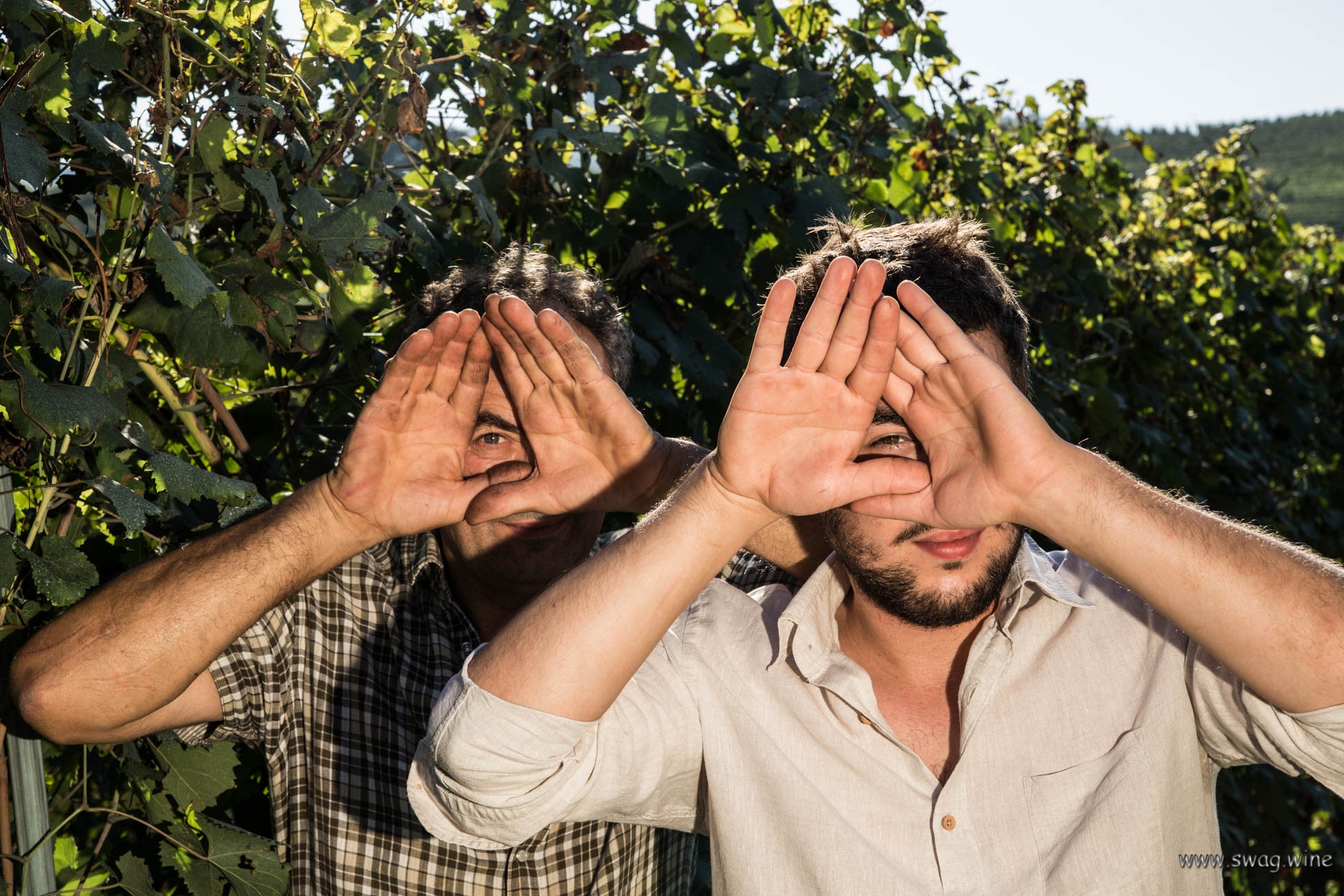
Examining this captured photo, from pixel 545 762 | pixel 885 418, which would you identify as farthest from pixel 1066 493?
pixel 545 762

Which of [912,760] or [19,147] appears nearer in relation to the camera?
[19,147]

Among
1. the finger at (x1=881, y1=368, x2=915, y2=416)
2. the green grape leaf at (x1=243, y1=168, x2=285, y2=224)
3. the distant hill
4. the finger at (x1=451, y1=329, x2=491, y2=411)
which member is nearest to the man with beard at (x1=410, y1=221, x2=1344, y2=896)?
the finger at (x1=881, y1=368, x2=915, y2=416)

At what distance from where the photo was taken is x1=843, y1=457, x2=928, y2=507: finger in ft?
5.49

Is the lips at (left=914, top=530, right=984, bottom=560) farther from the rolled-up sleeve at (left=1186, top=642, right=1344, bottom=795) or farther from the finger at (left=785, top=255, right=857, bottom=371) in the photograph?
the finger at (left=785, top=255, right=857, bottom=371)

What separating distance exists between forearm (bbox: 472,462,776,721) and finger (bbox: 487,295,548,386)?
19.3 inches

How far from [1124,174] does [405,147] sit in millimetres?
3848

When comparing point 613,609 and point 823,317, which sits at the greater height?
point 823,317

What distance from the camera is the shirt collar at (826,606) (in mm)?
1933

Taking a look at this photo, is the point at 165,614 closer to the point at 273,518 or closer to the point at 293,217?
the point at 273,518

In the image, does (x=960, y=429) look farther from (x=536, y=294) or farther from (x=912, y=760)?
(x=536, y=294)

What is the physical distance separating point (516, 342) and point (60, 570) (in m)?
0.81

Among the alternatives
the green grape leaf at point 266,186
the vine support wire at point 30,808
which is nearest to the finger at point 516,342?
the green grape leaf at point 266,186

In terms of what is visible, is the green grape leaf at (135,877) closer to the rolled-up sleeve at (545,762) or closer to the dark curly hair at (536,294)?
the rolled-up sleeve at (545,762)

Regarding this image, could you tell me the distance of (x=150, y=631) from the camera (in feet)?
5.88
